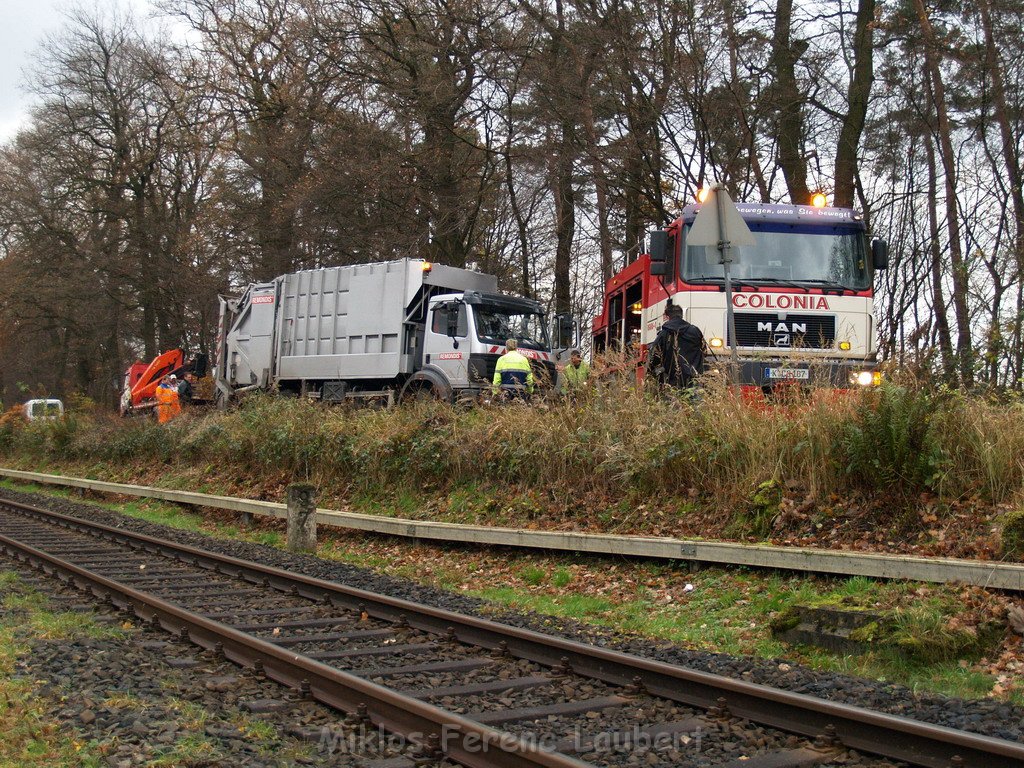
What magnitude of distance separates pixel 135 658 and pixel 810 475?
541 cm

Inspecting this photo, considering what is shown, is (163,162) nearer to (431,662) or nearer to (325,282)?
(325,282)

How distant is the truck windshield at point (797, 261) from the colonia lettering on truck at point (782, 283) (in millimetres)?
13

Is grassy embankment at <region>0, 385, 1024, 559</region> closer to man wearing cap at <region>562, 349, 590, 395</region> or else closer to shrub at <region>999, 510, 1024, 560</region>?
shrub at <region>999, 510, 1024, 560</region>

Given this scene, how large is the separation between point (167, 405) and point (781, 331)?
14.4 metres

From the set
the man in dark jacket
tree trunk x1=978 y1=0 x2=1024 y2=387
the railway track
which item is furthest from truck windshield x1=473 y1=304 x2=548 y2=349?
the railway track

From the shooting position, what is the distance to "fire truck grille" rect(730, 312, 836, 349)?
41.4 ft

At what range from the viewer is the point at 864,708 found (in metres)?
4.63

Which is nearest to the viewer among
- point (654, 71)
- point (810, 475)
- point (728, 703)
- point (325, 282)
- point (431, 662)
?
point (728, 703)

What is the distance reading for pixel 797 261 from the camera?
13.1 metres

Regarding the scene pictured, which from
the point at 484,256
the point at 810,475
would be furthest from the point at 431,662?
the point at 484,256

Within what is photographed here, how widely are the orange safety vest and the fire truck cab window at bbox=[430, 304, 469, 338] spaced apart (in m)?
6.77

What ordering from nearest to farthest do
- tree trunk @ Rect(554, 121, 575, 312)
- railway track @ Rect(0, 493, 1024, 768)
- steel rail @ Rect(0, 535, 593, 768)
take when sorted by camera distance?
1. steel rail @ Rect(0, 535, 593, 768)
2. railway track @ Rect(0, 493, 1024, 768)
3. tree trunk @ Rect(554, 121, 575, 312)

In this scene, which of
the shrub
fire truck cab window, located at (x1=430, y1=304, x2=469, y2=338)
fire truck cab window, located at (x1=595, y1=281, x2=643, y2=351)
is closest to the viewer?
the shrub

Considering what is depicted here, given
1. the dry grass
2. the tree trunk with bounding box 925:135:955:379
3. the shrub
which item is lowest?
the shrub
